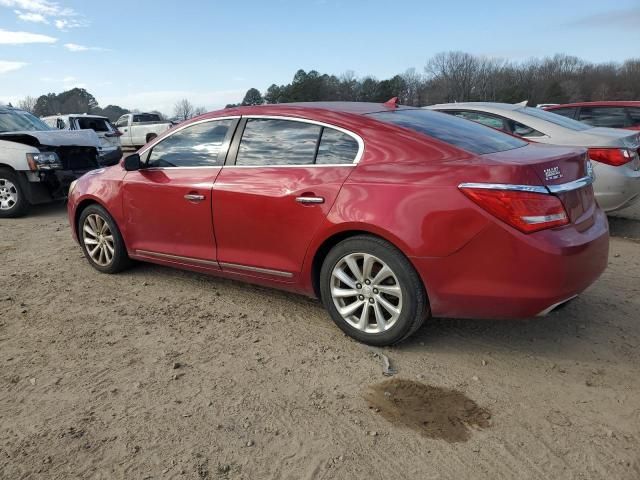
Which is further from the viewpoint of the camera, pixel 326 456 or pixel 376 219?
pixel 376 219

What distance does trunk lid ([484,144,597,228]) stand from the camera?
299 centimetres

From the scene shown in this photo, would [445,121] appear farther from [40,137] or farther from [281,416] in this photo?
[40,137]

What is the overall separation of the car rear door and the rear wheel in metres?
5.81

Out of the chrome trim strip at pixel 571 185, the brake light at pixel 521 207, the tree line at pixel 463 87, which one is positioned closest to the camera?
the brake light at pixel 521 207

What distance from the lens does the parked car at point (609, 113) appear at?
8.55 meters

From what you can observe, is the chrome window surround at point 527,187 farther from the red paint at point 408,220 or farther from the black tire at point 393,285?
the black tire at point 393,285

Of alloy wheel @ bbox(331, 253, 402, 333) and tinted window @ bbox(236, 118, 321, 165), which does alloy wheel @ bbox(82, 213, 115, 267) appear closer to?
tinted window @ bbox(236, 118, 321, 165)

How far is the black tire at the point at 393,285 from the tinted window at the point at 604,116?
728cm

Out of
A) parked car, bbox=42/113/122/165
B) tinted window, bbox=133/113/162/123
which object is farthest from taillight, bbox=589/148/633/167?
tinted window, bbox=133/113/162/123

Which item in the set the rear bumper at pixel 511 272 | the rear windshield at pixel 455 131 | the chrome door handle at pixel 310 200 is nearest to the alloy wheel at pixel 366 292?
the rear bumper at pixel 511 272

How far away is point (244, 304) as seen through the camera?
4.32 m

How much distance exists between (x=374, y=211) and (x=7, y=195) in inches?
293

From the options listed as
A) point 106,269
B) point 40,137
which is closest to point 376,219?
point 106,269

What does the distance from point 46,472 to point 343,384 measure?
1.54 m
